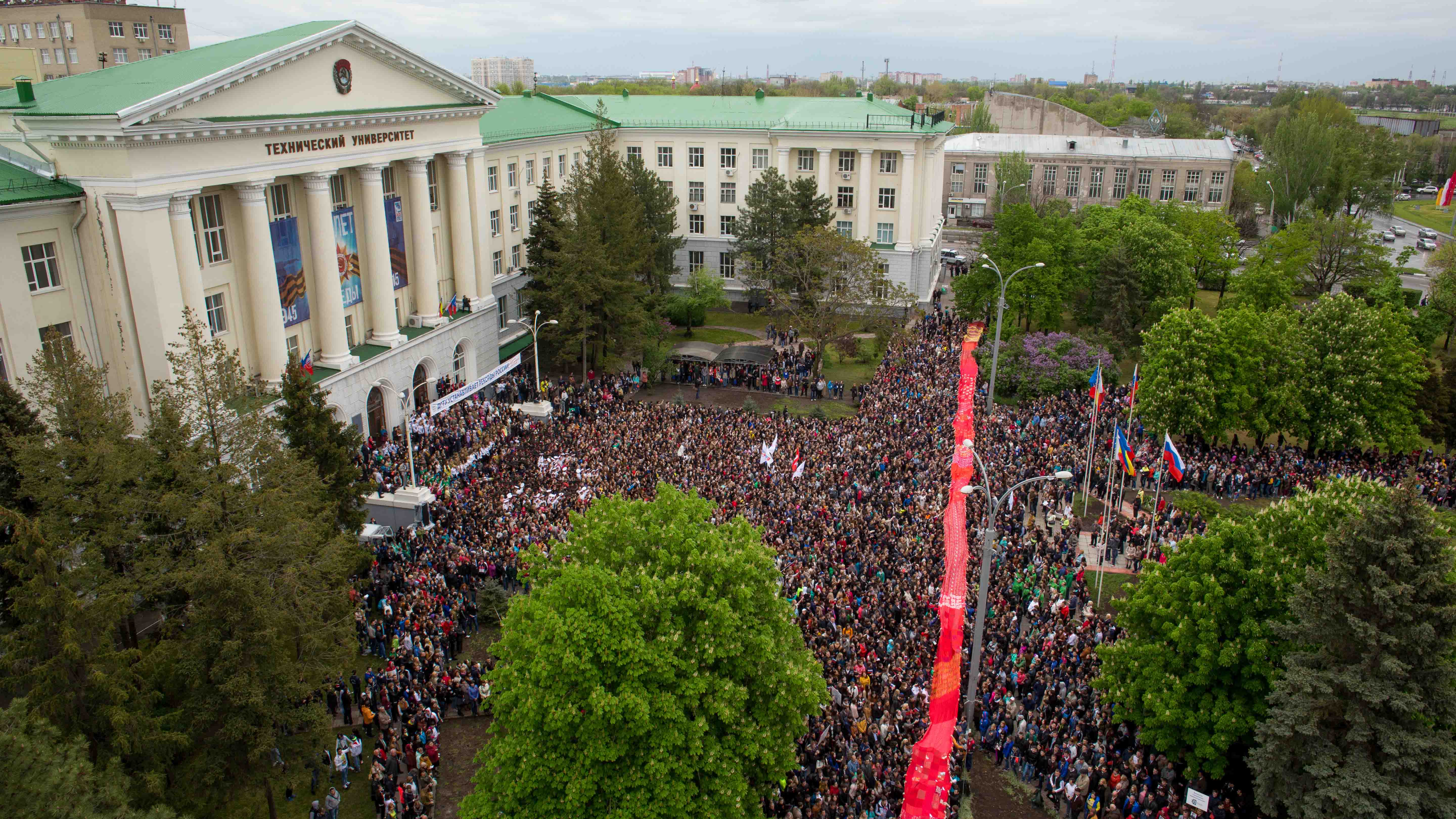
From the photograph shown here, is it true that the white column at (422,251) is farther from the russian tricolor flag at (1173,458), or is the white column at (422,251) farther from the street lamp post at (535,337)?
the russian tricolor flag at (1173,458)

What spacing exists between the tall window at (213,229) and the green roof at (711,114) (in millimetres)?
24487

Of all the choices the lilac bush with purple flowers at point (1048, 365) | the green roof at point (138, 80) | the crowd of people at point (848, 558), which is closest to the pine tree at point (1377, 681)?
the crowd of people at point (848, 558)

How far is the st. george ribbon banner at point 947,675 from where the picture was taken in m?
20.1

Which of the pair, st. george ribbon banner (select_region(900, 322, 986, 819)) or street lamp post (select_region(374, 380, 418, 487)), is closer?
st. george ribbon banner (select_region(900, 322, 986, 819))

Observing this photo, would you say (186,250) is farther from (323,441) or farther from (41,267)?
(323,441)

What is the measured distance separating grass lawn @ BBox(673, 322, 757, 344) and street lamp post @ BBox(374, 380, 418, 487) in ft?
66.2

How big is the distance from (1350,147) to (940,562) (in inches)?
3022

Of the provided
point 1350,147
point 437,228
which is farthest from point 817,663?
point 1350,147

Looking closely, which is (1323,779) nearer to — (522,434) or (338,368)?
(522,434)

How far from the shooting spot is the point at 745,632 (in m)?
17.8

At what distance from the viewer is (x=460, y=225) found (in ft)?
153

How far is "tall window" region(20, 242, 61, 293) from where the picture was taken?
2811 centimetres

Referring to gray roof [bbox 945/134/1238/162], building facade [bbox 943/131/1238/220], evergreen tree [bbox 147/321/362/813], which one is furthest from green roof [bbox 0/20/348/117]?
gray roof [bbox 945/134/1238/162]

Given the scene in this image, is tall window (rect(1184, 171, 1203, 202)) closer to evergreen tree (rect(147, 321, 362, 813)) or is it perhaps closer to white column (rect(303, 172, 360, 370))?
white column (rect(303, 172, 360, 370))
